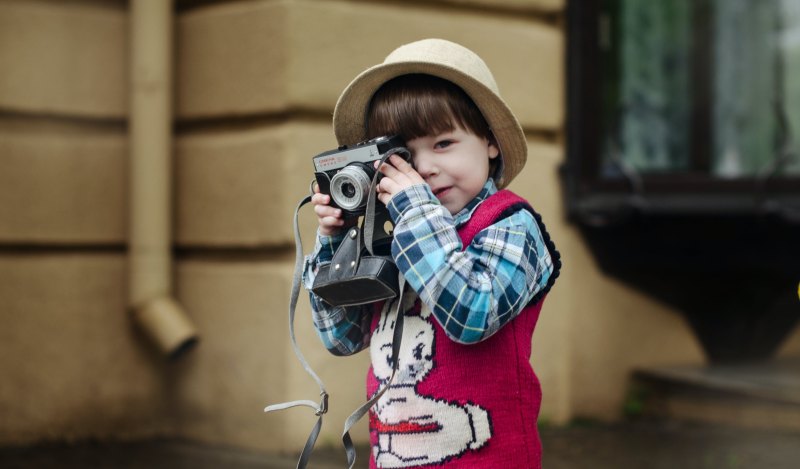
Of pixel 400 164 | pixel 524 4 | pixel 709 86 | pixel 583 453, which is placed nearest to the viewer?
pixel 400 164

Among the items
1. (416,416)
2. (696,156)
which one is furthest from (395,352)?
(696,156)

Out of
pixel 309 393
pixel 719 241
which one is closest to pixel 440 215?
pixel 309 393

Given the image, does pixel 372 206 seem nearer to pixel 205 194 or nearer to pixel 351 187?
pixel 351 187

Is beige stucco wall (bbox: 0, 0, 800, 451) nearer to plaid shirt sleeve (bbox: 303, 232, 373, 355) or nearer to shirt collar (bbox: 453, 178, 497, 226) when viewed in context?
plaid shirt sleeve (bbox: 303, 232, 373, 355)

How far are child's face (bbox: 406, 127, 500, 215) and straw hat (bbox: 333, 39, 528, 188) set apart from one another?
8cm

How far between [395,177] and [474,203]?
19 cm

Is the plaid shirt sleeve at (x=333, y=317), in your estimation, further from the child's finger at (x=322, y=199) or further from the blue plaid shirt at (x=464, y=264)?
the blue plaid shirt at (x=464, y=264)

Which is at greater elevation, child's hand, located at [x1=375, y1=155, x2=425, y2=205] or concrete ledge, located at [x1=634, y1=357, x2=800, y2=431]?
→ child's hand, located at [x1=375, y1=155, x2=425, y2=205]

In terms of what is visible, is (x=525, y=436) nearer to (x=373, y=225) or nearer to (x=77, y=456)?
(x=373, y=225)

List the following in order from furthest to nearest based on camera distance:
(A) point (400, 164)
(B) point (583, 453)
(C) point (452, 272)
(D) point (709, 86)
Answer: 1. (D) point (709, 86)
2. (B) point (583, 453)
3. (A) point (400, 164)
4. (C) point (452, 272)

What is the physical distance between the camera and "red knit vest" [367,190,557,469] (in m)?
1.75

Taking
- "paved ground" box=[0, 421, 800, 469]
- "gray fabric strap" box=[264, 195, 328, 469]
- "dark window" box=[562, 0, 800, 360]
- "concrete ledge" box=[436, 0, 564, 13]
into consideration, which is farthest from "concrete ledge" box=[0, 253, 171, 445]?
"gray fabric strap" box=[264, 195, 328, 469]

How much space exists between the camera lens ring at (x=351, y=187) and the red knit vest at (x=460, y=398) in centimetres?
21

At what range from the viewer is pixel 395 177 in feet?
5.74
